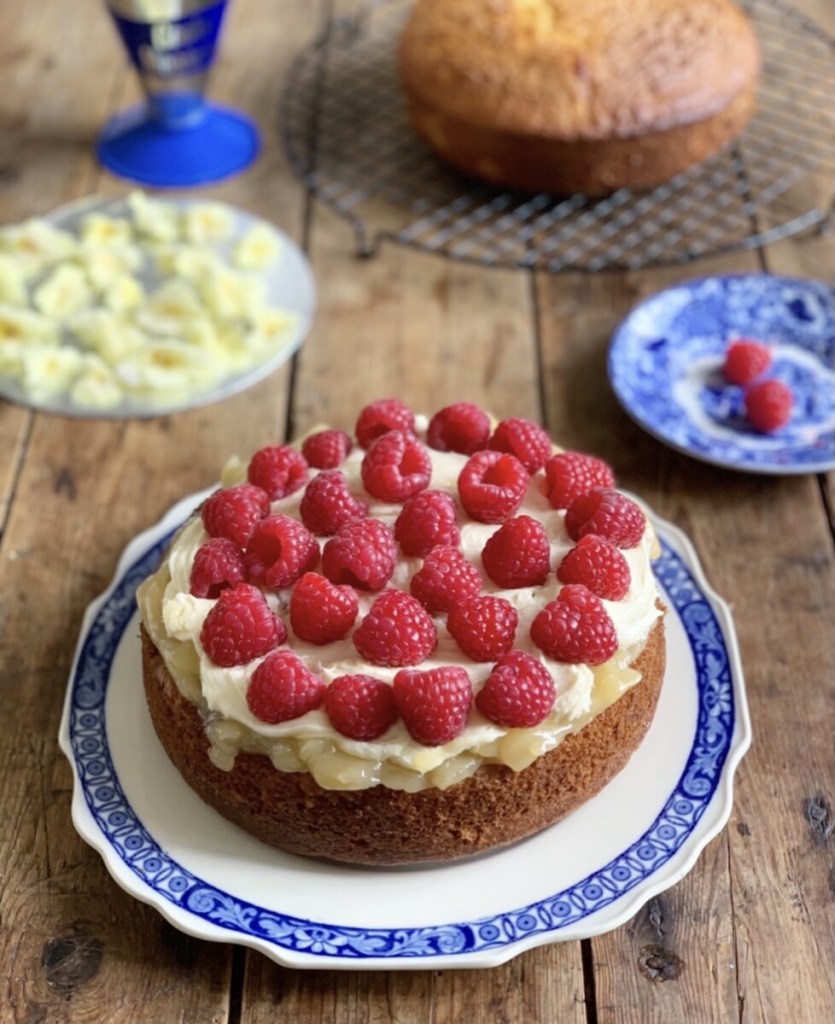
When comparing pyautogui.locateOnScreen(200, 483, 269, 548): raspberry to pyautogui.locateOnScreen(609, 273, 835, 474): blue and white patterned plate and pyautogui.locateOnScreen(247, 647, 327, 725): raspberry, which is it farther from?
pyautogui.locateOnScreen(609, 273, 835, 474): blue and white patterned plate

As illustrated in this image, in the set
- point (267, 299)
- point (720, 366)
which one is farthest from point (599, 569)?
point (267, 299)

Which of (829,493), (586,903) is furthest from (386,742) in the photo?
(829,493)

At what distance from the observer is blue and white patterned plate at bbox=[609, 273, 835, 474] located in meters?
1.81

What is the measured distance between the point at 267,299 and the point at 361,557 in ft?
3.30

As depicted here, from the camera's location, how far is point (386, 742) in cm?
116

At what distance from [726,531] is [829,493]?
0.62 ft

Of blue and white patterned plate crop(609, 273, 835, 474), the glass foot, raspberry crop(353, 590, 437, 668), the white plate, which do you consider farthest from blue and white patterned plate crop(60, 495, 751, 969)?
the glass foot

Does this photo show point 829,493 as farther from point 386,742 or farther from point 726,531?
point 386,742

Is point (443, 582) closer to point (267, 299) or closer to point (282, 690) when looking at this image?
point (282, 690)

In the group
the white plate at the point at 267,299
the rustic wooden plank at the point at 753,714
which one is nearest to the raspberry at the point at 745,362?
the rustic wooden plank at the point at 753,714

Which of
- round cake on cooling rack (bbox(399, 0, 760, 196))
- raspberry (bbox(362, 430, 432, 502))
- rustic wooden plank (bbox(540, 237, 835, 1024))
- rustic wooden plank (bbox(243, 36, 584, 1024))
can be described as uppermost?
raspberry (bbox(362, 430, 432, 502))

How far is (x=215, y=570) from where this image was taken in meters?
1.28

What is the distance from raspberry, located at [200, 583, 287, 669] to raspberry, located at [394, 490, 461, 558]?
0.57 feet

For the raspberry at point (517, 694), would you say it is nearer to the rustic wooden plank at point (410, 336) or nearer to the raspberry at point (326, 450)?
the raspberry at point (326, 450)
